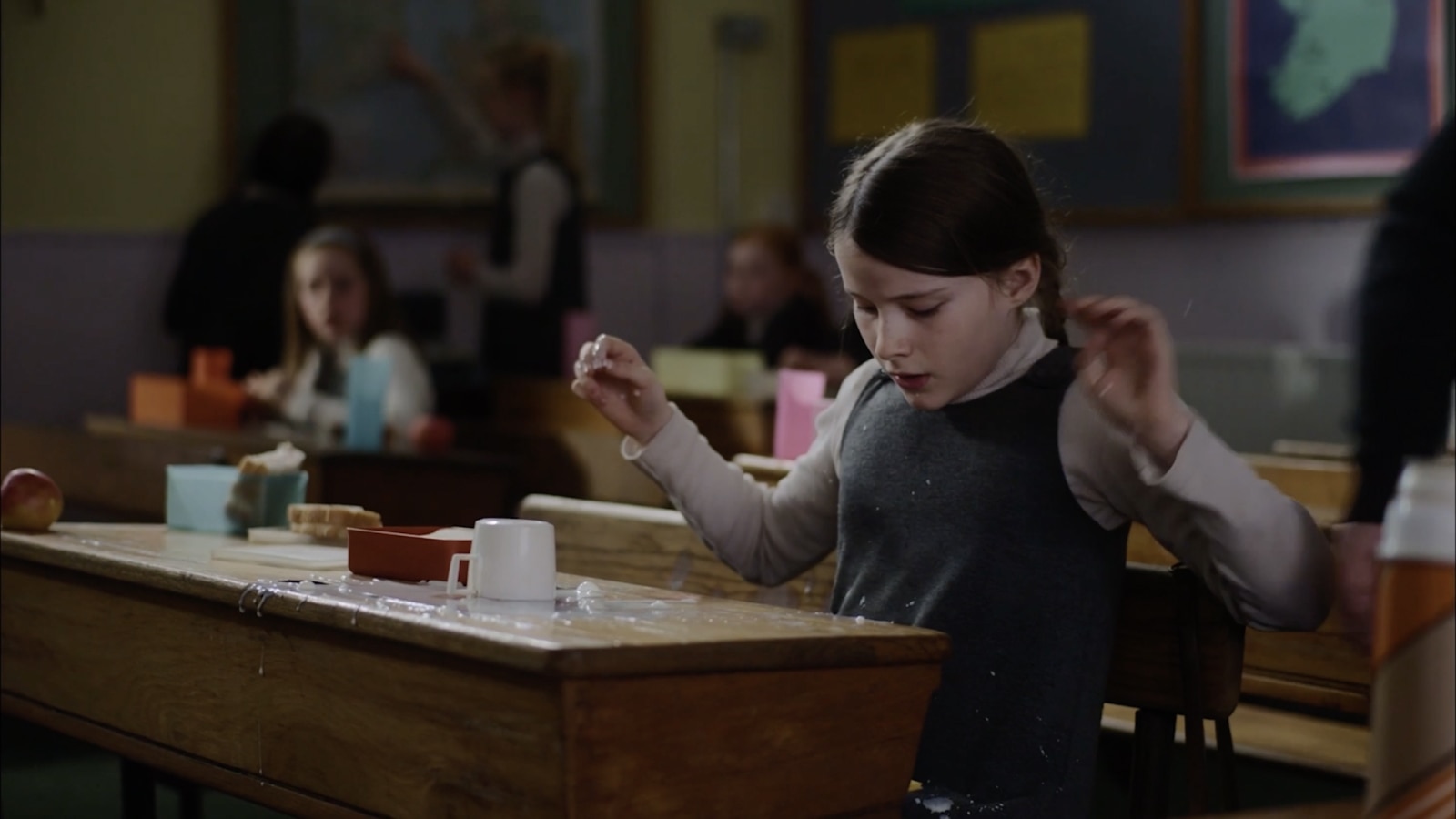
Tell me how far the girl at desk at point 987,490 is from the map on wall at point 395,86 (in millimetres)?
5164

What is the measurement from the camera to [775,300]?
6.35 m

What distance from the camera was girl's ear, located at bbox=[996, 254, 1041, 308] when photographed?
1.97 meters

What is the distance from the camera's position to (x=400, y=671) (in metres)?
1.61

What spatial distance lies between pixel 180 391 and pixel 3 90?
1.45m

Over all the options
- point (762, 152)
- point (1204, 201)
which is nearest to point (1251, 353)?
point (1204, 201)

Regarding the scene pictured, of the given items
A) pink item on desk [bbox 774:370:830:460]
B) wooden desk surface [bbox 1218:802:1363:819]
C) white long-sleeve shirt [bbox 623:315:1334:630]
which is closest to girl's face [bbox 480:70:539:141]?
pink item on desk [bbox 774:370:830:460]

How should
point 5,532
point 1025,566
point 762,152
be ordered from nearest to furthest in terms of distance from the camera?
1. point 1025,566
2. point 5,532
3. point 762,152

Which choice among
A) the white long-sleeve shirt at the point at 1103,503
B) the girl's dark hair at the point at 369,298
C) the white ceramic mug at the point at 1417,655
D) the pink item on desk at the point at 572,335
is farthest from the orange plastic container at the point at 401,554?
the pink item on desk at the point at 572,335

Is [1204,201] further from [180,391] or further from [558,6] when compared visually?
[180,391]

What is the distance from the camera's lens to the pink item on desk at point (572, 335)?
5.70 m

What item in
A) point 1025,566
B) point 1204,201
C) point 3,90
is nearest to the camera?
point 1025,566

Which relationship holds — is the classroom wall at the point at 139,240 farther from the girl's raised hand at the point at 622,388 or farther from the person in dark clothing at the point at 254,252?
the girl's raised hand at the point at 622,388

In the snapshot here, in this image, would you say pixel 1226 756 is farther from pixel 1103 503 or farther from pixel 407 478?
pixel 407 478

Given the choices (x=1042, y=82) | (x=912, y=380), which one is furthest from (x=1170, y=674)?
(x=1042, y=82)
